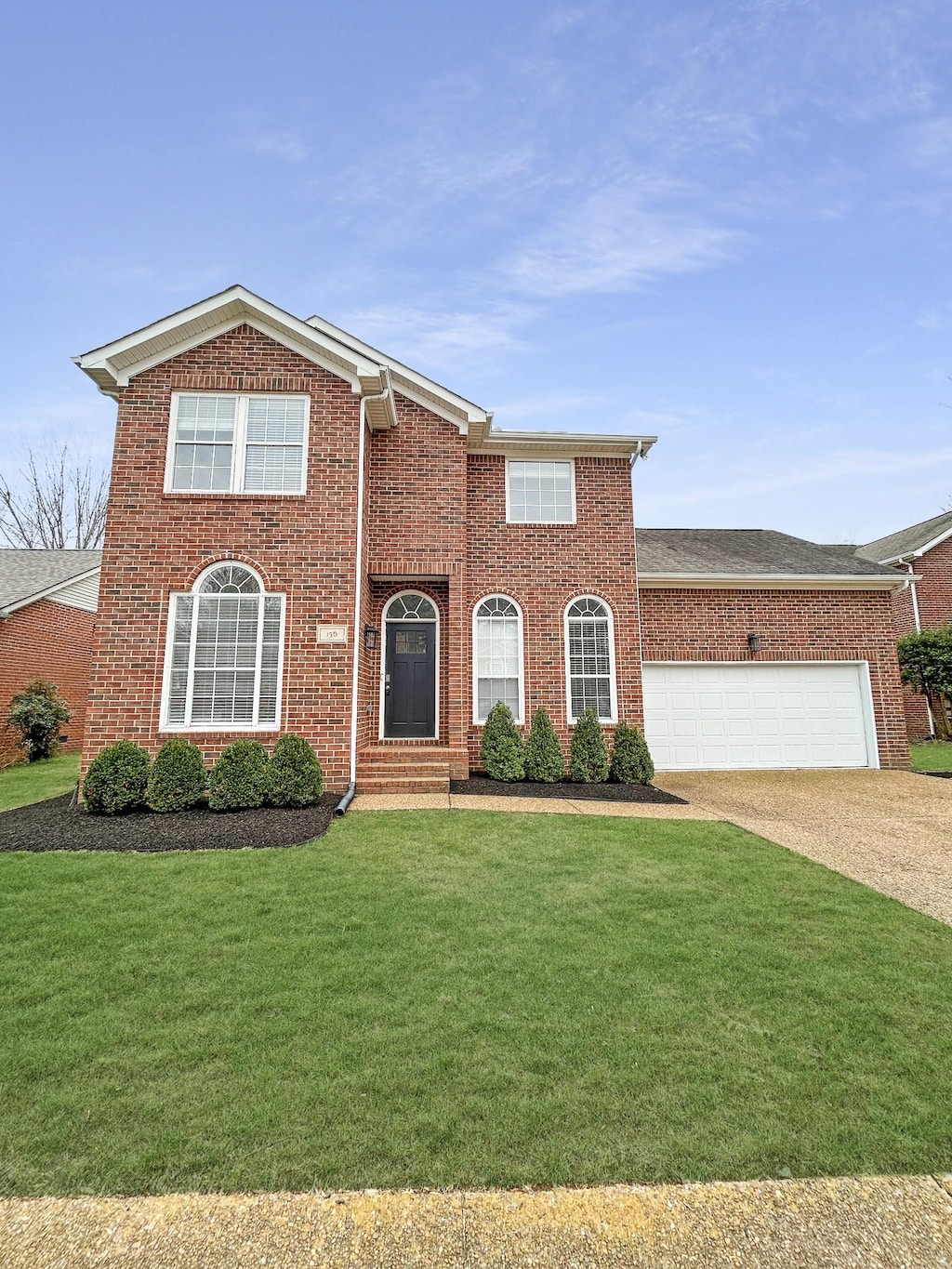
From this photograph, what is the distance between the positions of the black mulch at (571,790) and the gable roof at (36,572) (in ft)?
42.9

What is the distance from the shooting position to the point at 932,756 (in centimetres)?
1480

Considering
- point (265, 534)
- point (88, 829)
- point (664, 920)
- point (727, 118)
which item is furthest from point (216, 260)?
point (664, 920)

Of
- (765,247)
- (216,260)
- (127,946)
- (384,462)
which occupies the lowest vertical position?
(127,946)

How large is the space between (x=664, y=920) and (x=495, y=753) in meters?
5.70

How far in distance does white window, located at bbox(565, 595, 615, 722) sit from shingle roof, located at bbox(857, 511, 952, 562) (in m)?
12.7

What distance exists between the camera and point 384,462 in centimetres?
1062

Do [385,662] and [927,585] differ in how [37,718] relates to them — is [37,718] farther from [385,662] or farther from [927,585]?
[927,585]

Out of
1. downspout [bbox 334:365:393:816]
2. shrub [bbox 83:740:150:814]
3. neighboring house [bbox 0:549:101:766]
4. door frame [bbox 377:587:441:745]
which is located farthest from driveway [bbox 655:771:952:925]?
neighboring house [bbox 0:549:101:766]

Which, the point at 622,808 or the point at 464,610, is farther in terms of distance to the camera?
the point at 464,610

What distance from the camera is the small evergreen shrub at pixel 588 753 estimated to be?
10273mm

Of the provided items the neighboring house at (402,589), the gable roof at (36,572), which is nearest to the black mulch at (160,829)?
the neighboring house at (402,589)

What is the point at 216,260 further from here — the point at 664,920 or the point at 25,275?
the point at 664,920

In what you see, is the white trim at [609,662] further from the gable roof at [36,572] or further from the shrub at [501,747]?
the gable roof at [36,572]

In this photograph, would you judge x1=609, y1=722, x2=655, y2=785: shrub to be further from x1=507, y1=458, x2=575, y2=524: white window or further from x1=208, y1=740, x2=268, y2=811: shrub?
x1=208, y1=740, x2=268, y2=811: shrub
